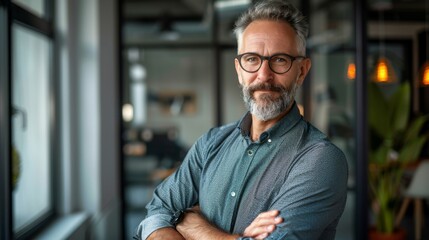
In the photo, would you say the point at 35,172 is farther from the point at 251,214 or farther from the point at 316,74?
the point at 316,74

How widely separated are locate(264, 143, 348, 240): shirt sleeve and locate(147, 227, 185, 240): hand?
1.07 ft

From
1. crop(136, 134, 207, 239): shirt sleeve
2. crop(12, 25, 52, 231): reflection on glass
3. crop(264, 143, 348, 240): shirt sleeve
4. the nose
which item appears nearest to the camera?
crop(264, 143, 348, 240): shirt sleeve

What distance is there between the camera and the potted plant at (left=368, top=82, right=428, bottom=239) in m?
4.50

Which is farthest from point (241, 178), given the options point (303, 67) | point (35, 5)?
point (35, 5)

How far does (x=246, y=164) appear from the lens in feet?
4.45

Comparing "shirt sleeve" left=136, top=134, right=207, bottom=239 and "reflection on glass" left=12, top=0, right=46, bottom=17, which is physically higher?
"reflection on glass" left=12, top=0, right=46, bottom=17

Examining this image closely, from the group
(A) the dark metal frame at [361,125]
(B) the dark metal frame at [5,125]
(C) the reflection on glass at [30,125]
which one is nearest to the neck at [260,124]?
(B) the dark metal frame at [5,125]

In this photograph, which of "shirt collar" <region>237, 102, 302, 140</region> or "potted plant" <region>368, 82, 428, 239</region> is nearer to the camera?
"shirt collar" <region>237, 102, 302, 140</region>

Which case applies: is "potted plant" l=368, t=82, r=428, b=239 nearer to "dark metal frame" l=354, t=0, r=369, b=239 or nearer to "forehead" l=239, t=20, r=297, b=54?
"dark metal frame" l=354, t=0, r=369, b=239

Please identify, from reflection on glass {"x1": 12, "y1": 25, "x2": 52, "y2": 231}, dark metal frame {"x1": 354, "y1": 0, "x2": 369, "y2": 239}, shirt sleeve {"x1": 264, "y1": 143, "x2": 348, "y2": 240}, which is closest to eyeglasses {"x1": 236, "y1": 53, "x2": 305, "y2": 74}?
shirt sleeve {"x1": 264, "y1": 143, "x2": 348, "y2": 240}

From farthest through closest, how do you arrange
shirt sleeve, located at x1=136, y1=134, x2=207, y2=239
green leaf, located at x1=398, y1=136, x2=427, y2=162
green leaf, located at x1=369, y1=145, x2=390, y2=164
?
green leaf, located at x1=369, y1=145, x2=390, y2=164 → green leaf, located at x1=398, y1=136, x2=427, y2=162 → shirt sleeve, located at x1=136, y1=134, x2=207, y2=239

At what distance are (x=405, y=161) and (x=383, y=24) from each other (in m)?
2.57

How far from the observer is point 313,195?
1.21 m

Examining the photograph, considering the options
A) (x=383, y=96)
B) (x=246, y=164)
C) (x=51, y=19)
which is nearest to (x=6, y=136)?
(x=51, y=19)
